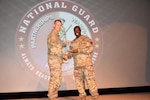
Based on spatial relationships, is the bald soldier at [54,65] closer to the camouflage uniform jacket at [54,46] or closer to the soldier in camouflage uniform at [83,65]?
the camouflage uniform jacket at [54,46]

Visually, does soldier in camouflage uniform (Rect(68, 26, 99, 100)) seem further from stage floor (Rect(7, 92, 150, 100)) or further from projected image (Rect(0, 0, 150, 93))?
projected image (Rect(0, 0, 150, 93))

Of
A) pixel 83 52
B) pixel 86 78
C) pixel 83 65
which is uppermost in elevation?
pixel 83 52

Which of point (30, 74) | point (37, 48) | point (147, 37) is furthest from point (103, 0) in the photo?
point (30, 74)

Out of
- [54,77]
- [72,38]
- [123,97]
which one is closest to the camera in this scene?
[54,77]

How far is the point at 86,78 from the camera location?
14.2 ft

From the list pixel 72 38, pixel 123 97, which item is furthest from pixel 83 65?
pixel 123 97

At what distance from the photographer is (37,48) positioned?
512cm

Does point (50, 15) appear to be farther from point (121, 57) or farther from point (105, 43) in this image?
point (121, 57)

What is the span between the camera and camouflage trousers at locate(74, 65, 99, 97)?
428 centimetres

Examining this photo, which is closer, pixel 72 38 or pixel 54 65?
pixel 54 65

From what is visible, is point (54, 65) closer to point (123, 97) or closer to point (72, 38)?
point (72, 38)

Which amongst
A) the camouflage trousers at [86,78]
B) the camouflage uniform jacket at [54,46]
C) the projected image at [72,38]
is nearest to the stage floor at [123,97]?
the projected image at [72,38]

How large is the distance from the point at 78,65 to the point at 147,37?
2.02 metres

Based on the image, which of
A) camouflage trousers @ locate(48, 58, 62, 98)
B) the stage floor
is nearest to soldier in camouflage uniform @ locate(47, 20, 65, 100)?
camouflage trousers @ locate(48, 58, 62, 98)
